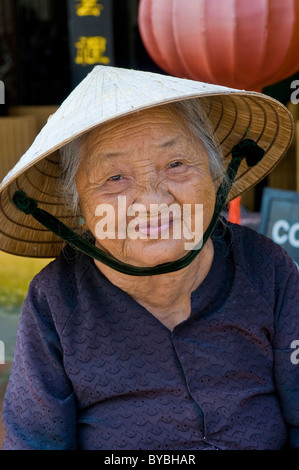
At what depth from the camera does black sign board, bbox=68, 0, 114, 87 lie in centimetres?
463

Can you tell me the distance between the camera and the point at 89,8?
4.62 metres

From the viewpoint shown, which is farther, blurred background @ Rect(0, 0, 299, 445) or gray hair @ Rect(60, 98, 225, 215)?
blurred background @ Rect(0, 0, 299, 445)

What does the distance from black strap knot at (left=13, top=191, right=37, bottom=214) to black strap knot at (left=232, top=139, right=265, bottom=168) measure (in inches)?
22.1

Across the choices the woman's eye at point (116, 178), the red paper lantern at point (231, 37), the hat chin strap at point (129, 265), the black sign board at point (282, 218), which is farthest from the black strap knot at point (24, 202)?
the black sign board at point (282, 218)

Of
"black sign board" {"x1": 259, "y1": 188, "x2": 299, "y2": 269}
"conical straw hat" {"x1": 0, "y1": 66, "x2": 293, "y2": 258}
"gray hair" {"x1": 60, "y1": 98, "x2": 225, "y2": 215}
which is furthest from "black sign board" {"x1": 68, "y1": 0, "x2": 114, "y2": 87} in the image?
"gray hair" {"x1": 60, "y1": 98, "x2": 225, "y2": 215}

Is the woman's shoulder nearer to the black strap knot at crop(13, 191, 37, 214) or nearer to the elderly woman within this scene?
the elderly woman

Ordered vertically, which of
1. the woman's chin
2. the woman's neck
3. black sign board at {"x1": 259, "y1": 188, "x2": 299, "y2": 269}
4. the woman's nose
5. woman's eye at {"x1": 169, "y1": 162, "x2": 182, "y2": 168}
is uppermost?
woman's eye at {"x1": 169, "y1": 162, "x2": 182, "y2": 168}

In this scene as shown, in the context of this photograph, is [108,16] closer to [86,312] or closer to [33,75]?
[33,75]

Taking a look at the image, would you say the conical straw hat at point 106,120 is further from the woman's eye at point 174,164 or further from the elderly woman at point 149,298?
the woman's eye at point 174,164

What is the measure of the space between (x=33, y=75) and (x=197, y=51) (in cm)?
322

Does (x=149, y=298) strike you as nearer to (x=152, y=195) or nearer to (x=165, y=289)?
(x=165, y=289)

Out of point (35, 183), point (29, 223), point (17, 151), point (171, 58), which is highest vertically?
point (171, 58)

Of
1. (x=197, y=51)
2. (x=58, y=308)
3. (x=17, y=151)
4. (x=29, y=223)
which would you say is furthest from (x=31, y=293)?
(x=17, y=151)

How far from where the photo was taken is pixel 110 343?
1545 millimetres
